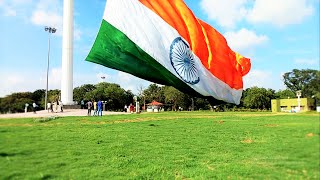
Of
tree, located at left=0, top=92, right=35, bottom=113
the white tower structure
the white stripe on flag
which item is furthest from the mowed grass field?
the white tower structure

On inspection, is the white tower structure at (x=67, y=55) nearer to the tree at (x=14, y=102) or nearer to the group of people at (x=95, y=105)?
the group of people at (x=95, y=105)

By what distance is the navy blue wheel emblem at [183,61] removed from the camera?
20.2 ft

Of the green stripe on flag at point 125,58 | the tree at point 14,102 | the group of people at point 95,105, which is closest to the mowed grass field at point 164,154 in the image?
the tree at point 14,102

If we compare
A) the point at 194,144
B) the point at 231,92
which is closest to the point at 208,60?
the point at 231,92

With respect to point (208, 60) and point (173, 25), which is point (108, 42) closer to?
point (173, 25)

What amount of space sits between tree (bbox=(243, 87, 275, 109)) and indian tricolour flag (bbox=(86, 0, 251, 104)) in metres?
5.17

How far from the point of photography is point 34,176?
478cm

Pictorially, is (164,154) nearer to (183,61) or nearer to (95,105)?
(183,61)

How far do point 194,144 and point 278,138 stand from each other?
4.58 metres

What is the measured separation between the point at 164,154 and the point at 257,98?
5.58 meters

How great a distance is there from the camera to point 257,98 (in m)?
13.0

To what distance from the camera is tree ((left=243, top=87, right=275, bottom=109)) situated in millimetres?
12395

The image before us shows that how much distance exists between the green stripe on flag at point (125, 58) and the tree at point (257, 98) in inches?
264

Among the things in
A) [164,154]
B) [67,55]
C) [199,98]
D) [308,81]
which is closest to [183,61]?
[199,98]
